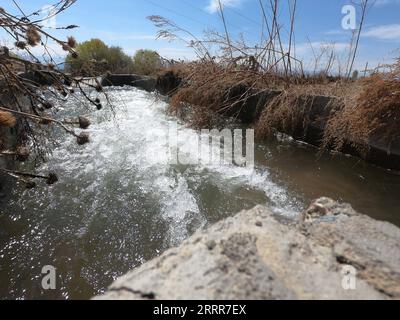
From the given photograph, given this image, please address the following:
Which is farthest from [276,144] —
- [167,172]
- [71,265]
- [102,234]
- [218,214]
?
[71,265]

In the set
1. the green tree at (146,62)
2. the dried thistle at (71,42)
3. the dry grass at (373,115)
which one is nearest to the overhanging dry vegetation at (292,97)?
the dry grass at (373,115)

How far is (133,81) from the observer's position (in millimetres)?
8508

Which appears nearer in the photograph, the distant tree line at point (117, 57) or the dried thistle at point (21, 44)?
the dried thistle at point (21, 44)

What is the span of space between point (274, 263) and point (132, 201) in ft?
5.22

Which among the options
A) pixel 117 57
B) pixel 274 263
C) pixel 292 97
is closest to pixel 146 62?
pixel 117 57

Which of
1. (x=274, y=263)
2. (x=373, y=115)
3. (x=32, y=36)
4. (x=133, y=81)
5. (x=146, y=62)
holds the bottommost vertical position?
(x=274, y=263)

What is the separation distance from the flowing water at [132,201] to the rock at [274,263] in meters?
0.81

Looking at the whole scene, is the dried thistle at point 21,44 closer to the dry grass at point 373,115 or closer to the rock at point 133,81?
the dry grass at point 373,115

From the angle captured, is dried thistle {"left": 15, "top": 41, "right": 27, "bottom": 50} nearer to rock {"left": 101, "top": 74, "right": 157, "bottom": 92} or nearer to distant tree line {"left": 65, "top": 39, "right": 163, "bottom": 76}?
rock {"left": 101, "top": 74, "right": 157, "bottom": 92}

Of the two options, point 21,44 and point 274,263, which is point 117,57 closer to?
point 21,44

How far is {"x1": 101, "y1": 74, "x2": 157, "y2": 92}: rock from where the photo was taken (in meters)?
8.09

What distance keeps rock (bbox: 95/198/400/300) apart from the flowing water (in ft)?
2.65

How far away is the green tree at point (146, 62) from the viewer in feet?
33.8

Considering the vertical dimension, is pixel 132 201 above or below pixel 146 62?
below
